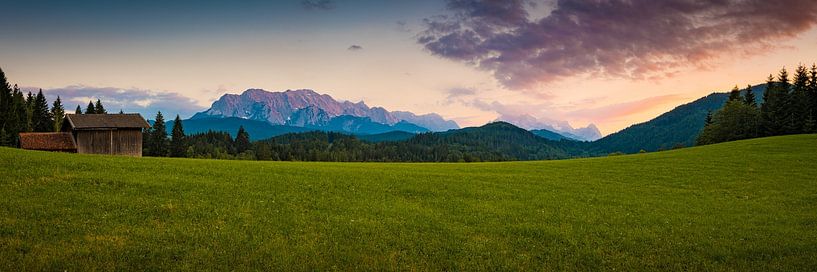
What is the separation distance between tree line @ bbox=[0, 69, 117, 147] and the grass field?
97.2 m

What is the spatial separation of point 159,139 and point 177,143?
5590 mm

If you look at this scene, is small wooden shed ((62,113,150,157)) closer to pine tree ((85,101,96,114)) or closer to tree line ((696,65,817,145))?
pine tree ((85,101,96,114))

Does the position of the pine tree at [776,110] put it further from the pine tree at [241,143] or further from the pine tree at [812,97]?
the pine tree at [241,143]

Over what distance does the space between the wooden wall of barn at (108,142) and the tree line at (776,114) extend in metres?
124

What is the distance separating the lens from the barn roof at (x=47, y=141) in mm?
57344

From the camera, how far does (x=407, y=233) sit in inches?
632

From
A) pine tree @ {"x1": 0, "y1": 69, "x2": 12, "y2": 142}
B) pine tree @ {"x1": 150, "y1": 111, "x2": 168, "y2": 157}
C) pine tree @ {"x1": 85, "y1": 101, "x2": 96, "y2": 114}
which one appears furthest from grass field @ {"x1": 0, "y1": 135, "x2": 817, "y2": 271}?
pine tree @ {"x1": 85, "y1": 101, "x2": 96, "y2": 114}

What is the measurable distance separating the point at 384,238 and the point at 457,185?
13620 millimetres

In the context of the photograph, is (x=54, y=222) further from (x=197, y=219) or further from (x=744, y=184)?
(x=744, y=184)

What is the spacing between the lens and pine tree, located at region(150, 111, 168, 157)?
131500 mm

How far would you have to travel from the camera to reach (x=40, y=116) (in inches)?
4779

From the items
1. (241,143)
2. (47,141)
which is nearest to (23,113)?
(47,141)

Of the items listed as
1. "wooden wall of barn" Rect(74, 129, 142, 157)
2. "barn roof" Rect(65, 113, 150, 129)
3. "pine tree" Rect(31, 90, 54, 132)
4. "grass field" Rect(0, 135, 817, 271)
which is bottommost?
"grass field" Rect(0, 135, 817, 271)

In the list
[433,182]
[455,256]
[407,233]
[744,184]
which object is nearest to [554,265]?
[455,256]
